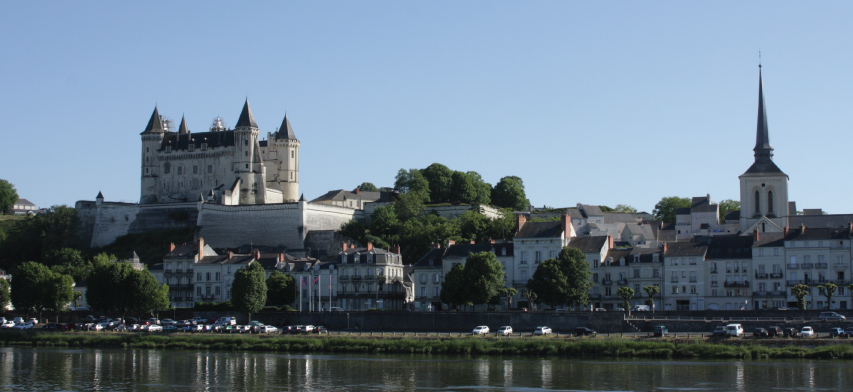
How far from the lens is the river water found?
124 feet

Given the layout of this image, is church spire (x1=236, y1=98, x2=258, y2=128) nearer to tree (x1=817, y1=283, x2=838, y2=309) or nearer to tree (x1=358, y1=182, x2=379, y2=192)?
tree (x1=358, y1=182, x2=379, y2=192)

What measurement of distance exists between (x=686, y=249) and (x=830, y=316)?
43.6 ft

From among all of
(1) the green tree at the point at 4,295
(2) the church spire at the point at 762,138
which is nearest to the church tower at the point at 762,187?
(2) the church spire at the point at 762,138

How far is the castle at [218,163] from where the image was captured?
106750mm

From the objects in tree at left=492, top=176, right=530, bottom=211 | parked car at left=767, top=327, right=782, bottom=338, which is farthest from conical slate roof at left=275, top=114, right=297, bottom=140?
parked car at left=767, top=327, right=782, bottom=338

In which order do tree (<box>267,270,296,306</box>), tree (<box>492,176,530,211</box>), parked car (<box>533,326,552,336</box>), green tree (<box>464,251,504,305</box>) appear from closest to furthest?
parked car (<box>533,326,552,336</box>) < green tree (<box>464,251,504,305</box>) < tree (<box>267,270,296,306</box>) < tree (<box>492,176,530,211</box>)

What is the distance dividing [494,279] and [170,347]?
56.5ft

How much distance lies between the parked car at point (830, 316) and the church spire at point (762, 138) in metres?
33.8

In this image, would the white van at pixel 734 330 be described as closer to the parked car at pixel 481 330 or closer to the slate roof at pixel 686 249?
the parked car at pixel 481 330

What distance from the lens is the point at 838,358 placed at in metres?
44.0

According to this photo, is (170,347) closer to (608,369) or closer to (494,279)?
(494,279)

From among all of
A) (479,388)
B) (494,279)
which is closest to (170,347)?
(494,279)

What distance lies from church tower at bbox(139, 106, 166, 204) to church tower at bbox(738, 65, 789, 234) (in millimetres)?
56881

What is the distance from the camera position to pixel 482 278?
5919cm
